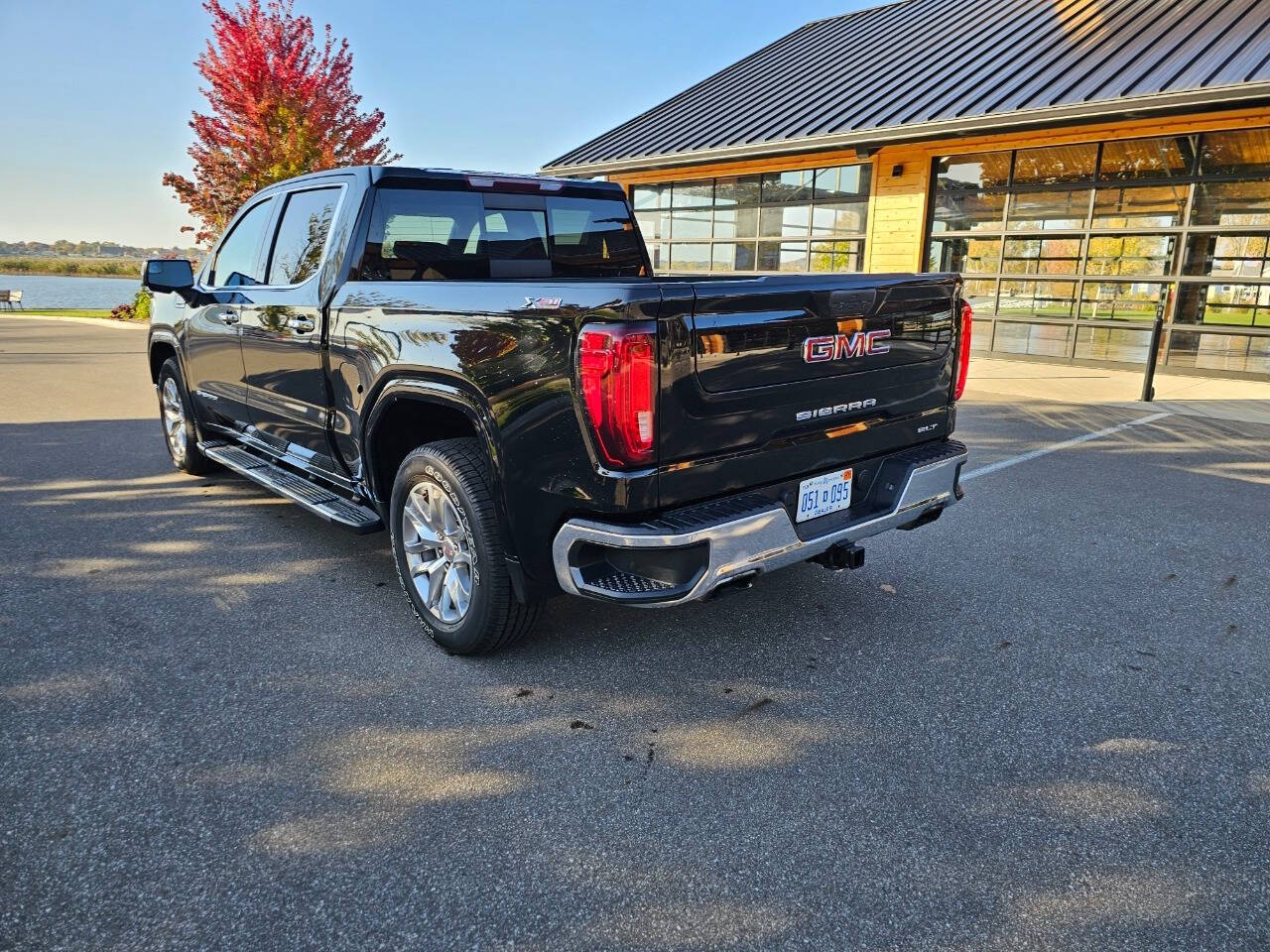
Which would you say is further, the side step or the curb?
the curb

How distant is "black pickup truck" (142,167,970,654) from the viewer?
271 centimetres

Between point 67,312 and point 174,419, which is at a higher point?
point 174,419

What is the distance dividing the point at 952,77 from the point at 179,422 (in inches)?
486

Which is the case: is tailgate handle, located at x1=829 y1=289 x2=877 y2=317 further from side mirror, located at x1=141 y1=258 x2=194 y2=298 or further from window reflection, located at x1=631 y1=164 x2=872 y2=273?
window reflection, located at x1=631 y1=164 x2=872 y2=273

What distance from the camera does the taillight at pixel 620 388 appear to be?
258 centimetres

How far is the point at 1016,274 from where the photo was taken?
13.1m

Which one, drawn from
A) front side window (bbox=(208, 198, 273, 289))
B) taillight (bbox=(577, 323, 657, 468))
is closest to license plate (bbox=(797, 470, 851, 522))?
taillight (bbox=(577, 323, 657, 468))

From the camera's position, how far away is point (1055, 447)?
7461mm

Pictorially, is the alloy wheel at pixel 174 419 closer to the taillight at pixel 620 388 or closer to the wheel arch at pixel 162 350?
the wheel arch at pixel 162 350

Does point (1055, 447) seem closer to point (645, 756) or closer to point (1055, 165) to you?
point (645, 756)

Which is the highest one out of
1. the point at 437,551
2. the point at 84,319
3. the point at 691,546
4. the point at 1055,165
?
the point at 1055,165

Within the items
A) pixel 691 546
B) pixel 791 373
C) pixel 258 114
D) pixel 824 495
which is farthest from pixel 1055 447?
pixel 258 114

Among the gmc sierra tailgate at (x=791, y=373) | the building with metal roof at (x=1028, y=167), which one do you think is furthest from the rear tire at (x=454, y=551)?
the building with metal roof at (x=1028, y=167)

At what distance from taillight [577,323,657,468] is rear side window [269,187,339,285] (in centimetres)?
211
